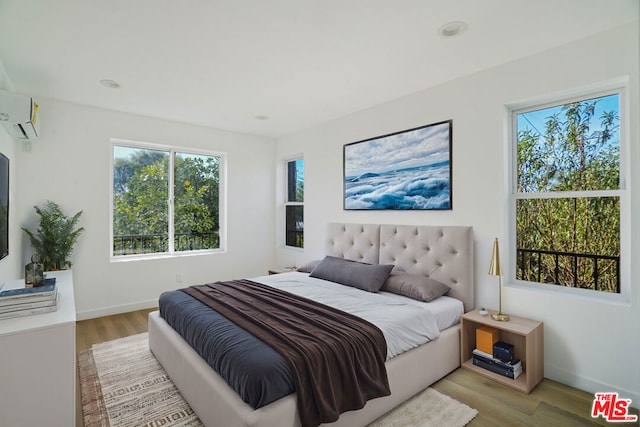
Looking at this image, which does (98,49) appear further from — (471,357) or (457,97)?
(471,357)

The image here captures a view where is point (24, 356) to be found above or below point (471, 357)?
above

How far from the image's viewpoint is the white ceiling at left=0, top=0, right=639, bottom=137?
6.53 ft

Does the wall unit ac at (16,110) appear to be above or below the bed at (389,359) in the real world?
above

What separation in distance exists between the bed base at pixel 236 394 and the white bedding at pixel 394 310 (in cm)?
8

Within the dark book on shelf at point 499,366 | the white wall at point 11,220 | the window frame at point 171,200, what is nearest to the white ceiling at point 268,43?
the white wall at point 11,220

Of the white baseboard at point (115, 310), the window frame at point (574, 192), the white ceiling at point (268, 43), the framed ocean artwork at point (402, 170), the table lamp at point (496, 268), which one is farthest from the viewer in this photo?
the white baseboard at point (115, 310)

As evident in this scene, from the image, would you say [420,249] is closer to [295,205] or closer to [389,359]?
[389,359]

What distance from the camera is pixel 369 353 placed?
6.38 feet

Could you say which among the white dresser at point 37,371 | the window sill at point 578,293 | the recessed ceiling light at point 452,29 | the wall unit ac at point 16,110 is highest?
the recessed ceiling light at point 452,29

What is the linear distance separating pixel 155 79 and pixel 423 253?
9.95 feet

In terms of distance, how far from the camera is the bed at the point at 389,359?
1.66m

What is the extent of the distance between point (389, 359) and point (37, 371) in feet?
6.53

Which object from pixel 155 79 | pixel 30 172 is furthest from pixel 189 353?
pixel 30 172

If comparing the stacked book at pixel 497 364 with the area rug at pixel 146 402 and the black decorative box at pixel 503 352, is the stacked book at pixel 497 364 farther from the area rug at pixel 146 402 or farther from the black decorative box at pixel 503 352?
the area rug at pixel 146 402
